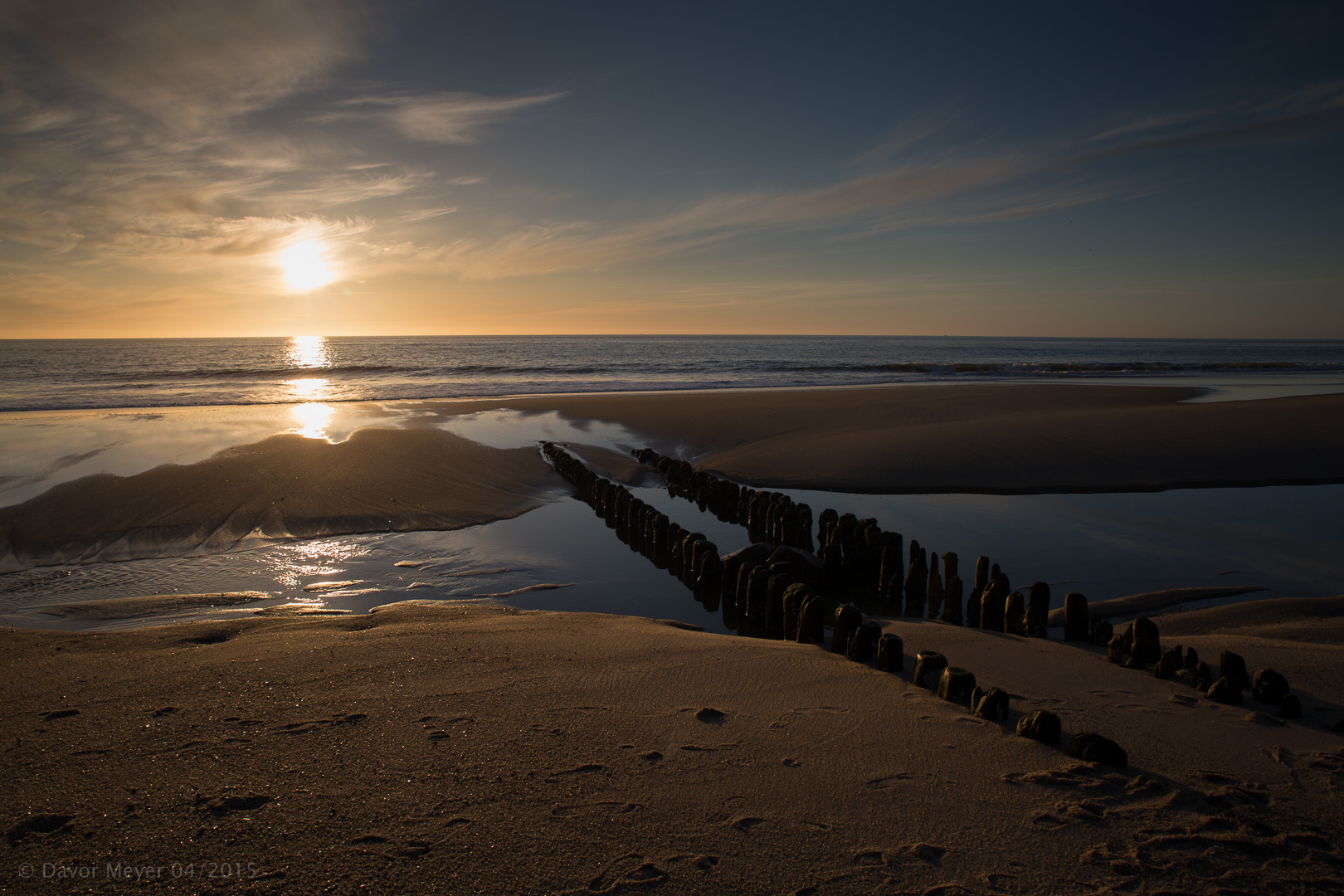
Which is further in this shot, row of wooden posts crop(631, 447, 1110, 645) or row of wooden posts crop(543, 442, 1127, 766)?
row of wooden posts crop(631, 447, 1110, 645)

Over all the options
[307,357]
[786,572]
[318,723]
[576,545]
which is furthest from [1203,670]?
[307,357]

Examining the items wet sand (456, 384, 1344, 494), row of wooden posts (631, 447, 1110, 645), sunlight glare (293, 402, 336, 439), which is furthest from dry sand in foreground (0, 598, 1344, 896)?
sunlight glare (293, 402, 336, 439)

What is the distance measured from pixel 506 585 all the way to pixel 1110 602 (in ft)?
18.2

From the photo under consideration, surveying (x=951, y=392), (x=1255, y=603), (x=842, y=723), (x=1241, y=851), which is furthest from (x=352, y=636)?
(x=951, y=392)

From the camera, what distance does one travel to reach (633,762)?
9.75 ft

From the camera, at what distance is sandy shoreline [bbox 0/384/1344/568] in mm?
8484

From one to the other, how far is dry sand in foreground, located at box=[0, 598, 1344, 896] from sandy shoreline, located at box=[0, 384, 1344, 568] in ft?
14.8

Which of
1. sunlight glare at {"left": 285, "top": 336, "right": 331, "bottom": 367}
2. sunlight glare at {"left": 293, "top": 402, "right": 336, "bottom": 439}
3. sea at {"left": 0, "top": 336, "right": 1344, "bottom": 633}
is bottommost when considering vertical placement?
sea at {"left": 0, "top": 336, "right": 1344, "bottom": 633}

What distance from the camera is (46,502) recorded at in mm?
8930

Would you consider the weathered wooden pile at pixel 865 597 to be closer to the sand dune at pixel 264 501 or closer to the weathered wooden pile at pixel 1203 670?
the weathered wooden pile at pixel 1203 670

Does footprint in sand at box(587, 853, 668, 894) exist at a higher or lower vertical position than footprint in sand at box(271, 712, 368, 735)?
lower

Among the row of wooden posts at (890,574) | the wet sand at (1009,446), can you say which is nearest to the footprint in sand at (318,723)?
the row of wooden posts at (890,574)

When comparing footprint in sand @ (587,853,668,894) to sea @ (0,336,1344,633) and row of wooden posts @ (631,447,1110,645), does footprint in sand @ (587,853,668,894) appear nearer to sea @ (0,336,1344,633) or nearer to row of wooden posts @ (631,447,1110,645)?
Answer: sea @ (0,336,1344,633)

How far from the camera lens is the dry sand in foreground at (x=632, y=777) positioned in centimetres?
233
